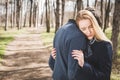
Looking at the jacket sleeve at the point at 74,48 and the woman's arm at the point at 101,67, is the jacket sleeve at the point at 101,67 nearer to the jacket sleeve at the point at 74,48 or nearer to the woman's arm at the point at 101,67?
the woman's arm at the point at 101,67

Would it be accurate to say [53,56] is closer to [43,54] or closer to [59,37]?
[59,37]

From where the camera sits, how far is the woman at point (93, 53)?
3.38m

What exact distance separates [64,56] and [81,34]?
30 centimetres

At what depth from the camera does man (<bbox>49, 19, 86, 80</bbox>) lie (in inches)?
133

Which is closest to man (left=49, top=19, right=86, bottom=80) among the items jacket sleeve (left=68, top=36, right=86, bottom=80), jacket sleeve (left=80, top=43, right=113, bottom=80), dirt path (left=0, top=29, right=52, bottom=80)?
jacket sleeve (left=68, top=36, right=86, bottom=80)

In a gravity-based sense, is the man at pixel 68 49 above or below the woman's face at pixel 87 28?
below

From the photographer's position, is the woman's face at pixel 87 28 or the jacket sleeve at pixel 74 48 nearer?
the jacket sleeve at pixel 74 48

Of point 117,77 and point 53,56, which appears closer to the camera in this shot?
point 53,56

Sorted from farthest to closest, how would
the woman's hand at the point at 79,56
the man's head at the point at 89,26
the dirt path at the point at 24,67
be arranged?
the dirt path at the point at 24,67
the man's head at the point at 89,26
the woman's hand at the point at 79,56

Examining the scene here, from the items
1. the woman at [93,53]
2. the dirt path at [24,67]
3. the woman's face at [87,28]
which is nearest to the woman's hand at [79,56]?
the woman at [93,53]

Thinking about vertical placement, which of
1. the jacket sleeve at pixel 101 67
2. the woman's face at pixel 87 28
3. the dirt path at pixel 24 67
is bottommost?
the dirt path at pixel 24 67

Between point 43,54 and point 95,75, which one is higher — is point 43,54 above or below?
below

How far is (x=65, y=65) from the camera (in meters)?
3.55

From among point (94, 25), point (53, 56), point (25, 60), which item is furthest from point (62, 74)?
point (25, 60)
